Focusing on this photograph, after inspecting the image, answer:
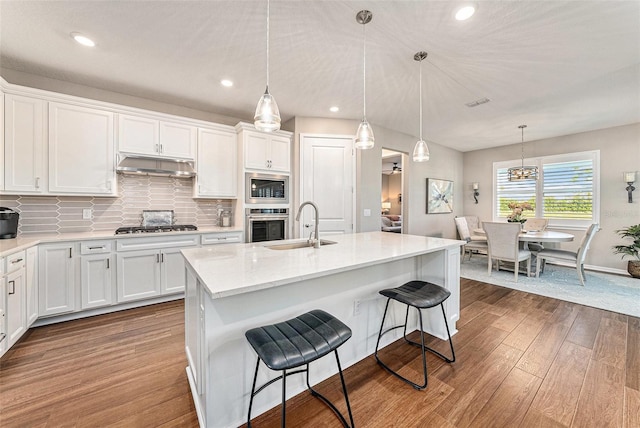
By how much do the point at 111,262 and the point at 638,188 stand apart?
8204 mm

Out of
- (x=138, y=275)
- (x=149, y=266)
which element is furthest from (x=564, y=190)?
(x=138, y=275)

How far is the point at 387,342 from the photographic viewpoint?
7.42ft

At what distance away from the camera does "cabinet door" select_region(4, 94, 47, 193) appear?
2477 millimetres

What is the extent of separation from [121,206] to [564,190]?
7931 mm

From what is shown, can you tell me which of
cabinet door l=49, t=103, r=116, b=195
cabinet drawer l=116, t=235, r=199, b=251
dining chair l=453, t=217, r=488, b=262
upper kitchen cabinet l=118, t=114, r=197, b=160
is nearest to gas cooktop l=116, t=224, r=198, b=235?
cabinet drawer l=116, t=235, r=199, b=251

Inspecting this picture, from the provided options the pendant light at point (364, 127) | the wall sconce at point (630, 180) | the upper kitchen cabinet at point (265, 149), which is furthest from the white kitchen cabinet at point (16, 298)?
the wall sconce at point (630, 180)

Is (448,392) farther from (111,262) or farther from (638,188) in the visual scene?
(638,188)

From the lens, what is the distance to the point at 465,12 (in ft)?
6.16

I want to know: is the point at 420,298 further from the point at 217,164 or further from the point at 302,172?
the point at 217,164

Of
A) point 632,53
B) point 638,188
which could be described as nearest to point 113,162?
point 632,53

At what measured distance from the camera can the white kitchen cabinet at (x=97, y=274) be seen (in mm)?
2674

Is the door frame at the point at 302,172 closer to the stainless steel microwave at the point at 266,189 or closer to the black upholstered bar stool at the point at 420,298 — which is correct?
the stainless steel microwave at the point at 266,189

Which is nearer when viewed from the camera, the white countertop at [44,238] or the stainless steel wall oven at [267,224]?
the white countertop at [44,238]

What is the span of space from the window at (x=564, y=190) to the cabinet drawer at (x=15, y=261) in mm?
8129
